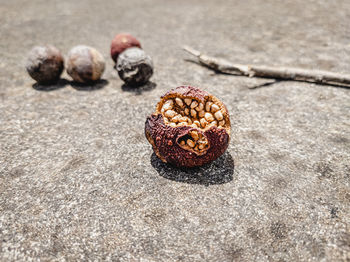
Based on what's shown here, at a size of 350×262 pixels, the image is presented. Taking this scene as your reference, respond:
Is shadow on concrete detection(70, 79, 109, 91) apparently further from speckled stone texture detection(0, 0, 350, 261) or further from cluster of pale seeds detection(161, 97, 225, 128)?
cluster of pale seeds detection(161, 97, 225, 128)

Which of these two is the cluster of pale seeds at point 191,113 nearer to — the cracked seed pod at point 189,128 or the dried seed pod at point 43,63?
the cracked seed pod at point 189,128

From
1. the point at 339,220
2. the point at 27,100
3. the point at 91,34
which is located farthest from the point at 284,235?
the point at 91,34

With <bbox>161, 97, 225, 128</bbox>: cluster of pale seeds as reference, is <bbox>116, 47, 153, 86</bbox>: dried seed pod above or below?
below

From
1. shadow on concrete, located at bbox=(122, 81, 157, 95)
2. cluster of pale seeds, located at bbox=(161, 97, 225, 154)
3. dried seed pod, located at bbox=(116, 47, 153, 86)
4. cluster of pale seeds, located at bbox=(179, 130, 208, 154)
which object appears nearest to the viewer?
cluster of pale seeds, located at bbox=(179, 130, 208, 154)

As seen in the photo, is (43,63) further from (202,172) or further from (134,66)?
(202,172)

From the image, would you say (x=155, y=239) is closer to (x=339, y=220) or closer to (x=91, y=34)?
(x=339, y=220)

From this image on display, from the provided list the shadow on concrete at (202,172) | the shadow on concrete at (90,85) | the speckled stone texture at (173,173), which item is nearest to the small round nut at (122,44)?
the speckled stone texture at (173,173)

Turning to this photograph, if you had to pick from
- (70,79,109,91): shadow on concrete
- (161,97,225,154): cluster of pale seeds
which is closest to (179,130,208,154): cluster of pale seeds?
(161,97,225,154): cluster of pale seeds
